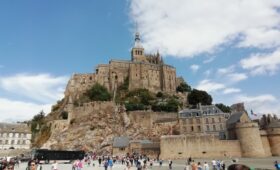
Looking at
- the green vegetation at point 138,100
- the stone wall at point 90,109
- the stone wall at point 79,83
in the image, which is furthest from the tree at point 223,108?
the stone wall at point 79,83

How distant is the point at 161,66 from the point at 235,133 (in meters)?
46.9

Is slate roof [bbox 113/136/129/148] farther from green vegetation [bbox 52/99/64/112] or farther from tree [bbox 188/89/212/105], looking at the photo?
green vegetation [bbox 52/99/64/112]

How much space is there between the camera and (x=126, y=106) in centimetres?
5912

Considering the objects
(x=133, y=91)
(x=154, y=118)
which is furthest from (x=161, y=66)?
(x=154, y=118)

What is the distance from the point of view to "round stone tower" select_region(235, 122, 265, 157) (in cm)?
3578

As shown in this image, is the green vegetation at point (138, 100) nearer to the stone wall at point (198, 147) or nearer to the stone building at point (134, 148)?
the stone building at point (134, 148)

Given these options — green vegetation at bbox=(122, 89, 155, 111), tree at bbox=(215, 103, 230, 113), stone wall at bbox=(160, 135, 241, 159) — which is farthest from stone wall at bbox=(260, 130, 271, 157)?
green vegetation at bbox=(122, 89, 155, 111)

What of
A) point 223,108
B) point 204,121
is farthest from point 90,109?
point 223,108

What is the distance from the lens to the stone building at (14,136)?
175ft

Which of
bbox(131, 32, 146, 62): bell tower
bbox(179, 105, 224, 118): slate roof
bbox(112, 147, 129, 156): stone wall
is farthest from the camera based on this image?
bbox(131, 32, 146, 62): bell tower

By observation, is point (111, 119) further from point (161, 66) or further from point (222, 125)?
point (161, 66)

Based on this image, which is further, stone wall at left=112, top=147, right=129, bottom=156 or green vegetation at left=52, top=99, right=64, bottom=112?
green vegetation at left=52, top=99, right=64, bottom=112

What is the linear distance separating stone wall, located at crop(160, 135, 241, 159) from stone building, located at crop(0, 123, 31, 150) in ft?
114

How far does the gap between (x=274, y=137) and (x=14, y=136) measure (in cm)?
5193
